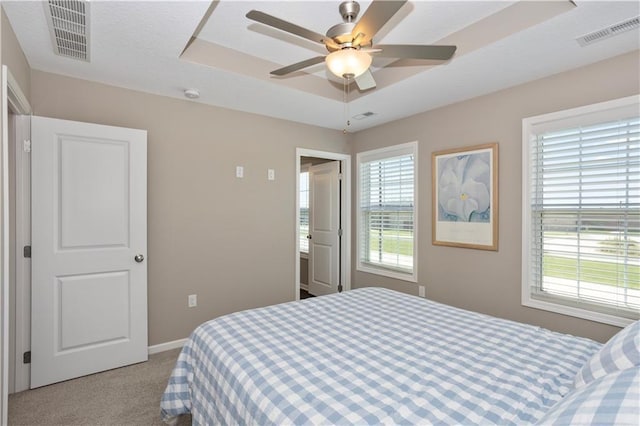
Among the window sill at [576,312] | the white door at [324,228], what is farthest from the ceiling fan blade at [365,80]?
the white door at [324,228]

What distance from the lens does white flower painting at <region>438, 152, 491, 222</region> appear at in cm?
309

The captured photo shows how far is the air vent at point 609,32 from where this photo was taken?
1.92 metres

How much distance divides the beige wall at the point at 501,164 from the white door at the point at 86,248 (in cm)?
272

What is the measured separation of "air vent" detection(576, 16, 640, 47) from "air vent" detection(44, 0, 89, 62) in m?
2.88

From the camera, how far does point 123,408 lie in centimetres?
223

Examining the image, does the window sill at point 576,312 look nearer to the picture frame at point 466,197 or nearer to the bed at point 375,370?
the picture frame at point 466,197

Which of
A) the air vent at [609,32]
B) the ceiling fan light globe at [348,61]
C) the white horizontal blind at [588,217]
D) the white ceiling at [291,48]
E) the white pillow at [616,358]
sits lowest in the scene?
the white pillow at [616,358]

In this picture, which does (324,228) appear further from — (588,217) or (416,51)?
(416,51)

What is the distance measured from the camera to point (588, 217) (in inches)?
98.7

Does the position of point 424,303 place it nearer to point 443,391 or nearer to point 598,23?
point 443,391

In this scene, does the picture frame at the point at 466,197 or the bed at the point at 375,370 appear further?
the picture frame at the point at 466,197

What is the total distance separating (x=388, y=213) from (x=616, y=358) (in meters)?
2.99

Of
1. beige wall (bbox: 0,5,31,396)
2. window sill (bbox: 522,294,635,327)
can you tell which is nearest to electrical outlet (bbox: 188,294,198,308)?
beige wall (bbox: 0,5,31,396)

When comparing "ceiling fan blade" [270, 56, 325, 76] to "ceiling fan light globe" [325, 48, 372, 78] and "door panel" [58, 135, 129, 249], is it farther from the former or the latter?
"door panel" [58, 135, 129, 249]
